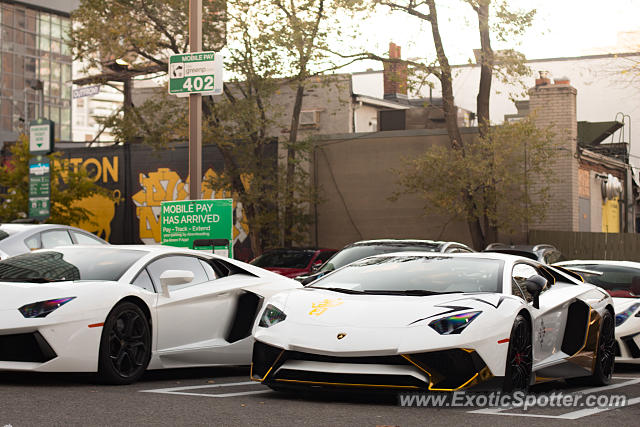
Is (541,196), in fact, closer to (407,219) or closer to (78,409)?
(407,219)

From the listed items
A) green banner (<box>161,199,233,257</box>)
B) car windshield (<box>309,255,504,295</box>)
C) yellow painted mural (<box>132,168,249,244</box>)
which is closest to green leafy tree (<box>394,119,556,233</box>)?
yellow painted mural (<box>132,168,249,244</box>)

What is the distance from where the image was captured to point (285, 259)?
19.2 metres

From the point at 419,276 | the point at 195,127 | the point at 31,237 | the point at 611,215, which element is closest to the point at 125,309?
the point at 419,276

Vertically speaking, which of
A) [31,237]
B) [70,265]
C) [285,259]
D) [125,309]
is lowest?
[285,259]

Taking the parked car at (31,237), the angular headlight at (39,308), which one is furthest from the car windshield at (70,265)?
the parked car at (31,237)

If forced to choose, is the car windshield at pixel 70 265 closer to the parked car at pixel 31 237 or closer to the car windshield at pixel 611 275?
the parked car at pixel 31 237

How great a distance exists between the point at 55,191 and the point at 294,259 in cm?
1478

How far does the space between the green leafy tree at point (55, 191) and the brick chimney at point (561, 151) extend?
47.5 ft

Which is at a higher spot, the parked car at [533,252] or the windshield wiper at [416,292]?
the windshield wiper at [416,292]

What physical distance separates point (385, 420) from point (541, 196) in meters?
19.7

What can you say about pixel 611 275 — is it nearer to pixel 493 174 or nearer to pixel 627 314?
pixel 627 314

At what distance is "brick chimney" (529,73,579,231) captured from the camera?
85.3 ft

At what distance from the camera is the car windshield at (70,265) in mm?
8492

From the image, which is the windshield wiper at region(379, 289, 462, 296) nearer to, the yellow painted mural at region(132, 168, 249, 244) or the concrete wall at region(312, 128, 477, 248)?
the concrete wall at region(312, 128, 477, 248)
